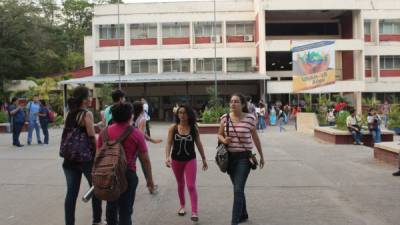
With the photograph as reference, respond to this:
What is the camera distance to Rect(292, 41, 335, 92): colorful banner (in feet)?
80.4

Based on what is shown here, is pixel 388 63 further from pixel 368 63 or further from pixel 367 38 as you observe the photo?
pixel 367 38

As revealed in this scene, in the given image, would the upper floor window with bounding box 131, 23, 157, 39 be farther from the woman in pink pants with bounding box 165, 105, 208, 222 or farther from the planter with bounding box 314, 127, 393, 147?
the woman in pink pants with bounding box 165, 105, 208, 222

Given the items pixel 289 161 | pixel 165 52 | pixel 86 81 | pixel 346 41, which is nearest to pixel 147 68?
pixel 165 52

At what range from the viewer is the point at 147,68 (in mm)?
46062

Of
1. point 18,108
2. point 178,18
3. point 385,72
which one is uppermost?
point 178,18

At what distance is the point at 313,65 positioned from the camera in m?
25.1

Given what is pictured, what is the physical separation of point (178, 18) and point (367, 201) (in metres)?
39.3

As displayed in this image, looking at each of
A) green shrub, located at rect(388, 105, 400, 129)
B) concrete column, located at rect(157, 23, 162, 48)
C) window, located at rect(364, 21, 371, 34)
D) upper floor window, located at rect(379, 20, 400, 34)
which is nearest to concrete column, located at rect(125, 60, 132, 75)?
concrete column, located at rect(157, 23, 162, 48)

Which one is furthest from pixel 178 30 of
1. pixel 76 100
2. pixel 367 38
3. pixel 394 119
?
pixel 76 100

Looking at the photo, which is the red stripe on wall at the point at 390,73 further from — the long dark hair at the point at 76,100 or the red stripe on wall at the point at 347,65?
the long dark hair at the point at 76,100

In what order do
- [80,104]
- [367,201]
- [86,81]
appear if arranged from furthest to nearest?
1. [86,81]
2. [367,201]
3. [80,104]

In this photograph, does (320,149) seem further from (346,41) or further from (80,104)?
(346,41)

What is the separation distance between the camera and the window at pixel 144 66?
4597cm

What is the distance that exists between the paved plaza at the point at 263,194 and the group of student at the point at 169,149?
0.56 metres
